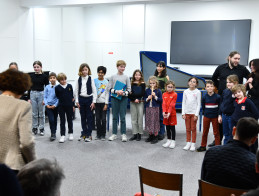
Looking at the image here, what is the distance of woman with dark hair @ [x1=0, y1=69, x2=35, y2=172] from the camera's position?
1.97 meters

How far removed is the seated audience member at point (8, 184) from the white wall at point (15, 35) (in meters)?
5.95

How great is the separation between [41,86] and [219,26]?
5684 millimetres

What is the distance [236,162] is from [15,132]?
1597mm

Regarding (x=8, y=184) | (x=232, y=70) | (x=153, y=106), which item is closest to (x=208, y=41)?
(x=232, y=70)

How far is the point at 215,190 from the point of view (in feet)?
6.35

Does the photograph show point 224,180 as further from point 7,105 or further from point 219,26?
point 219,26

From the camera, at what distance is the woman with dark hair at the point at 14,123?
6.48ft

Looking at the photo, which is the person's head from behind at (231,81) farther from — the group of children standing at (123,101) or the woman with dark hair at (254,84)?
the group of children standing at (123,101)

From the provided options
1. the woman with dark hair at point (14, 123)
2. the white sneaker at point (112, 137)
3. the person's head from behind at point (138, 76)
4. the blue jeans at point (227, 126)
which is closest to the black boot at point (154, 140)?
the white sneaker at point (112, 137)

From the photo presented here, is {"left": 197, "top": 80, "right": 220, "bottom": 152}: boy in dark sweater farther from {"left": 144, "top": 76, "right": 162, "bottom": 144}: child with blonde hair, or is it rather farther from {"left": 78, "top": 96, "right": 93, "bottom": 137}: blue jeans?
{"left": 78, "top": 96, "right": 93, "bottom": 137}: blue jeans

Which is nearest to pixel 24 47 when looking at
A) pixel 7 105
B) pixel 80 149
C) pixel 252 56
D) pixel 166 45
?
pixel 80 149

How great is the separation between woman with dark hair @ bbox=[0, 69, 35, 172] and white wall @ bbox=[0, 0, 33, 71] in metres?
4.91

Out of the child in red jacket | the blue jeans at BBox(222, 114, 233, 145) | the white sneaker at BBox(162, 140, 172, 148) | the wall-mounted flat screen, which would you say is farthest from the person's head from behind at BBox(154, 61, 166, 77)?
the wall-mounted flat screen

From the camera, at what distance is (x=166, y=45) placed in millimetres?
9188
